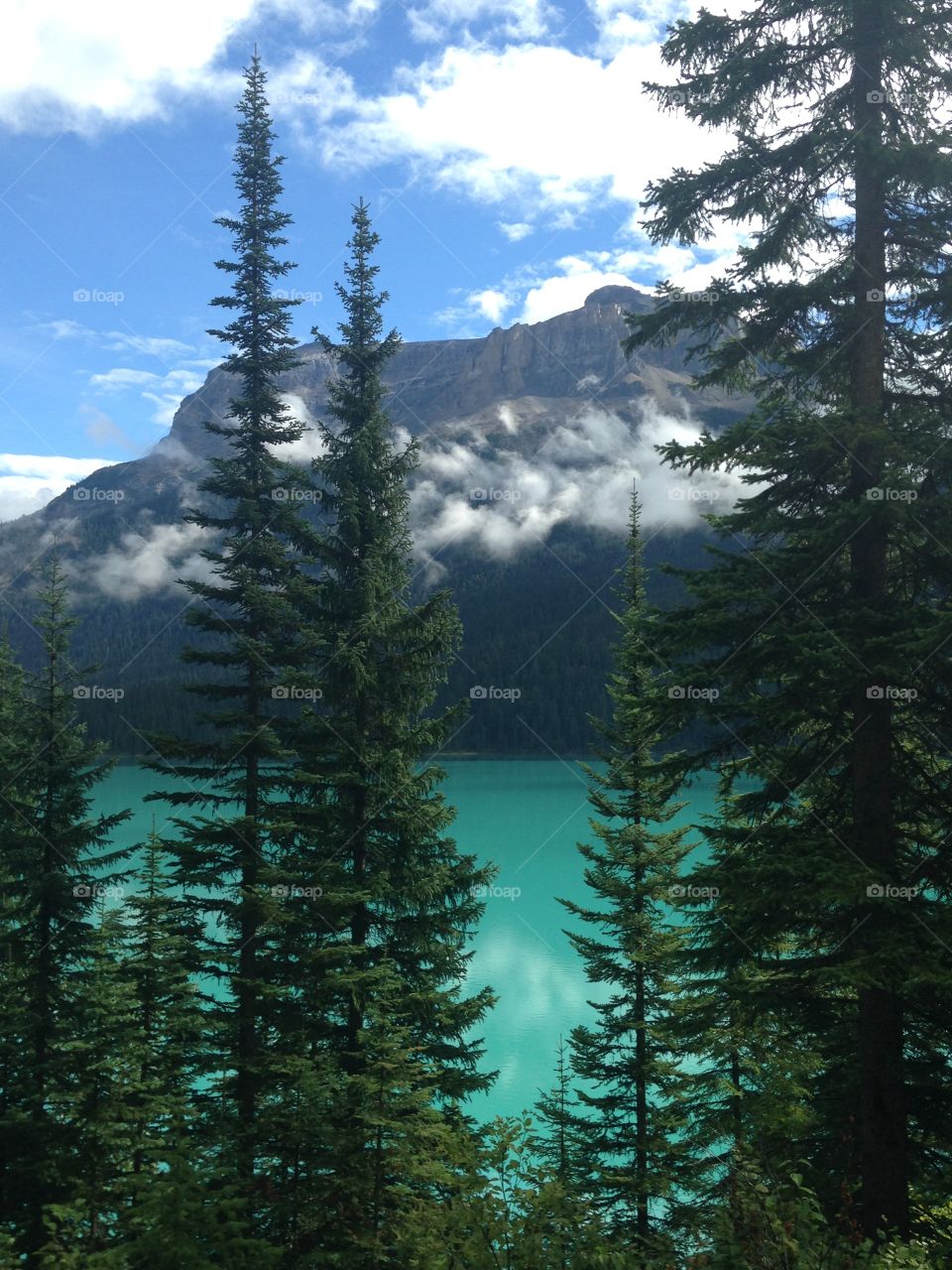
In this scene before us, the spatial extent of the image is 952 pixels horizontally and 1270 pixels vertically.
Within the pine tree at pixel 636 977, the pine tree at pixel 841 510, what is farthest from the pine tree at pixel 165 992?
the pine tree at pixel 841 510

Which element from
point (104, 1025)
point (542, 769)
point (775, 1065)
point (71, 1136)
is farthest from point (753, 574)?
point (542, 769)

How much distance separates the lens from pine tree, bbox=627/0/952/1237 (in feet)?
23.6

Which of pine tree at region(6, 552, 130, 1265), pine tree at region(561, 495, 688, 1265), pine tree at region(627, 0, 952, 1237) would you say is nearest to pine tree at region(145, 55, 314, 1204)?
pine tree at region(6, 552, 130, 1265)

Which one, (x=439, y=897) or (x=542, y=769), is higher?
(x=439, y=897)

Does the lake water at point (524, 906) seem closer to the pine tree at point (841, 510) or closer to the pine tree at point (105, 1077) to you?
the pine tree at point (105, 1077)

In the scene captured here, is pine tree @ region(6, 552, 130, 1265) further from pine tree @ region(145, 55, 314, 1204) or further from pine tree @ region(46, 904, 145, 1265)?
pine tree @ region(145, 55, 314, 1204)

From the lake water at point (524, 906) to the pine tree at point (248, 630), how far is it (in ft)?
5.21

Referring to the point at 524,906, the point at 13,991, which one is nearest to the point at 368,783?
the point at 13,991

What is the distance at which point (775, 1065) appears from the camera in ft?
34.1

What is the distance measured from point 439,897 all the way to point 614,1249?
8.16 m

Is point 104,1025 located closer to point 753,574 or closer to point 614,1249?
point 614,1249

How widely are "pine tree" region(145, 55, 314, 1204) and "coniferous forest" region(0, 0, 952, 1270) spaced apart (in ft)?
0.27

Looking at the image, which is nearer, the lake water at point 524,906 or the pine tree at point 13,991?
the pine tree at point 13,991

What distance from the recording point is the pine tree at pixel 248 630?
45.3 feet
